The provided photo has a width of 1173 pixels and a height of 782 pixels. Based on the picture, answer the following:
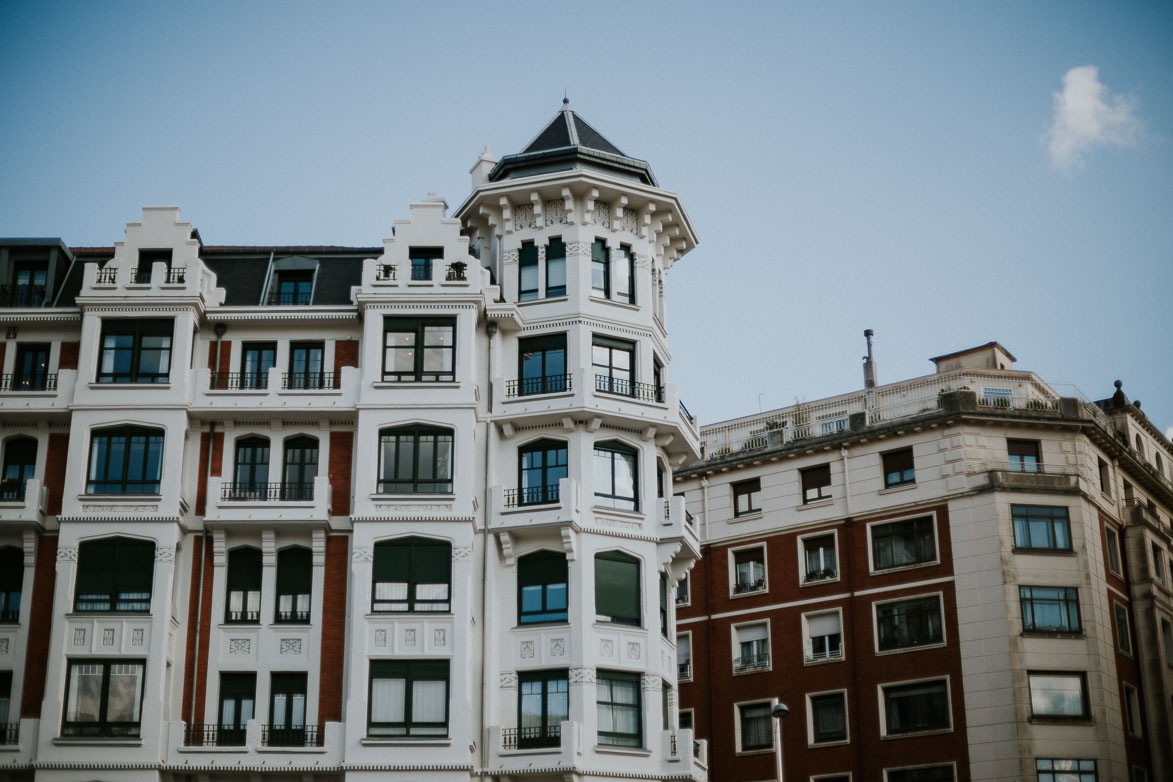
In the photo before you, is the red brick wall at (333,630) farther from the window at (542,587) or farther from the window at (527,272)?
the window at (527,272)

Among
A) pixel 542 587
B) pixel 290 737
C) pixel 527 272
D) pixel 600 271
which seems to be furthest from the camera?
pixel 527 272

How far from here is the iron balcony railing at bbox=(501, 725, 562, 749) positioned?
4828cm

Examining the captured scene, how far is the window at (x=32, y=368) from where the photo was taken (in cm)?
5294

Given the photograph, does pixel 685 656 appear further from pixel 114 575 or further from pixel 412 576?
pixel 114 575

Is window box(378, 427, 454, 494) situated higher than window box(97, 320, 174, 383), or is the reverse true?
Result: window box(97, 320, 174, 383)

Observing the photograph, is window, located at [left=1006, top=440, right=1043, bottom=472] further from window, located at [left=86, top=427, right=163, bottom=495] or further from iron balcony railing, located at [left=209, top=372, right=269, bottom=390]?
window, located at [left=86, top=427, right=163, bottom=495]

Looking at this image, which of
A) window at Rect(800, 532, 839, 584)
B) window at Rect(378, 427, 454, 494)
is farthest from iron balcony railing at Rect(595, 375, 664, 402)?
window at Rect(800, 532, 839, 584)

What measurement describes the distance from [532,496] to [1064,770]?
25.3 metres

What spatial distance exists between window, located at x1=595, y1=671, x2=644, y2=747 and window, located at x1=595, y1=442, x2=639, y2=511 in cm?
561

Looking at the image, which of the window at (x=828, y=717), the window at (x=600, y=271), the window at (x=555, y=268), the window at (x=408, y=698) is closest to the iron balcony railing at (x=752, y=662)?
the window at (x=828, y=717)

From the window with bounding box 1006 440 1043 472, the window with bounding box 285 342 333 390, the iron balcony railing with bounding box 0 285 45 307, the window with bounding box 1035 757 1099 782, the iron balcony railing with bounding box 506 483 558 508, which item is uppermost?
the iron balcony railing with bounding box 0 285 45 307

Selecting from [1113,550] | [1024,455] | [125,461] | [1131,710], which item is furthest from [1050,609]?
[125,461]

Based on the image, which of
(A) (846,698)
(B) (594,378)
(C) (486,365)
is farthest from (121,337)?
(A) (846,698)

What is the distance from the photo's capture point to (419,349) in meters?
52.1
